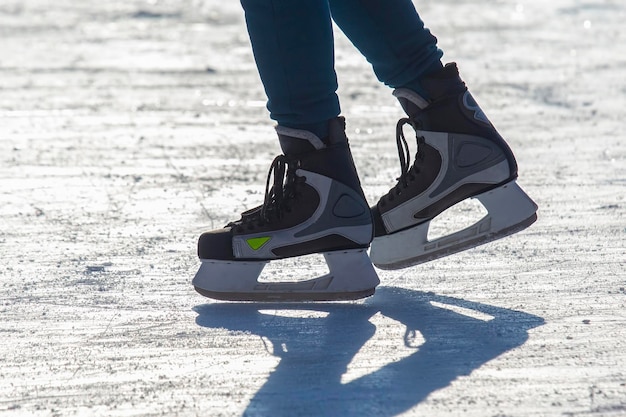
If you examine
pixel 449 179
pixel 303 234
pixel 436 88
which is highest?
pixel 436 88

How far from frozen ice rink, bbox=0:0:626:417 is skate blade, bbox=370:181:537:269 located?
1.8 inches

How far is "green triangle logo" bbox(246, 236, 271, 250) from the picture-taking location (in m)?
1.85

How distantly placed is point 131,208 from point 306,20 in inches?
32.9

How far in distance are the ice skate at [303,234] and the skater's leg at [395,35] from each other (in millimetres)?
161

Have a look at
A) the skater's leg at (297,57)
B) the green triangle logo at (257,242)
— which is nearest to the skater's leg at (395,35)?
the skater's leg at (297,57)

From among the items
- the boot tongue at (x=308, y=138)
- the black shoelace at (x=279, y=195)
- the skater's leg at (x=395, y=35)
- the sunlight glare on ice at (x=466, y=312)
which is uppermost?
the skater's leg at (x=395, y=35)

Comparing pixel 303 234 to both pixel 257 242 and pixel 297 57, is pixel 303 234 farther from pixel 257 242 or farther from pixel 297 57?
pixel 297 57

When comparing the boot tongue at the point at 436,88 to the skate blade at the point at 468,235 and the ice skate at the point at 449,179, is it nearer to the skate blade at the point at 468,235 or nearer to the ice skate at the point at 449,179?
the ice skate at the point at 449,179

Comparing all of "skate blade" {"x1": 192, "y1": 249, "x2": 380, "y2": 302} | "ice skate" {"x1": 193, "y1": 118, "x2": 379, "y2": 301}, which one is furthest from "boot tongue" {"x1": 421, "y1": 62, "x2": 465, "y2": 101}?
"skate blade" {"x1": 192, "y1": 249, "x2": 380, "y2": 302}

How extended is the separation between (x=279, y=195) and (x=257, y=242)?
0.09 m

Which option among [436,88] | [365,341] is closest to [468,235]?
[436,88]

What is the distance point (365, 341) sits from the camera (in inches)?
65.0

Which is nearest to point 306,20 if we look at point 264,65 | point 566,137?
point 264,65

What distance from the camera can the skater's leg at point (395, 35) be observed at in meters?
1.86
